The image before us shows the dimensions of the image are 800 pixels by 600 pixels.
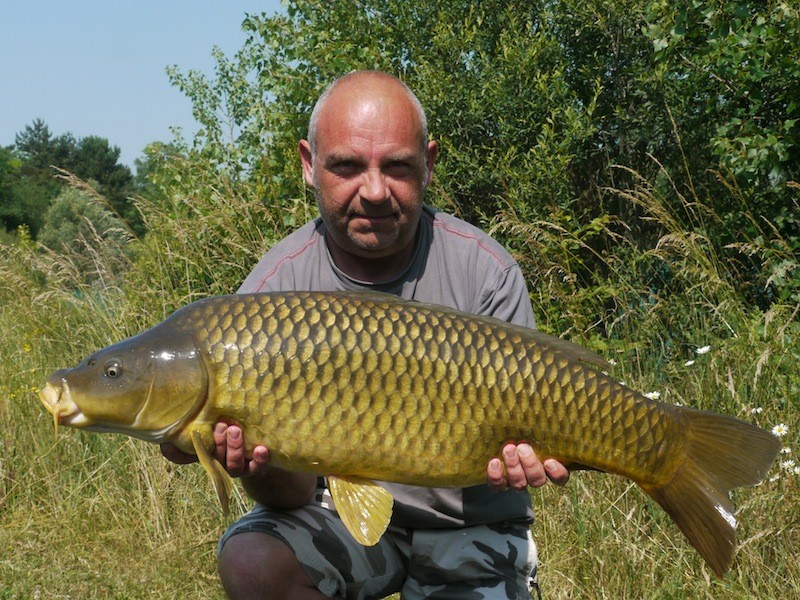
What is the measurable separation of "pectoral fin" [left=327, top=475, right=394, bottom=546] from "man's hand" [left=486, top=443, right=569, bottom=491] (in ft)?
0.64

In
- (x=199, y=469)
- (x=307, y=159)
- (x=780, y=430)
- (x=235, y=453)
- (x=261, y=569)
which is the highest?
(x=307, y=159)

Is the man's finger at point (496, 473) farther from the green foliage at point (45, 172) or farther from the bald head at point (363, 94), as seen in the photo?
the green foliage at point (45, 172)

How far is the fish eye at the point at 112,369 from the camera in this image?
1.73 metres

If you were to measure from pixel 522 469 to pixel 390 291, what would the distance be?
0.55m

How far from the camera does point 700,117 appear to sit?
5434 millimetres

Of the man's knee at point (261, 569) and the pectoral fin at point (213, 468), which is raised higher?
the pectoral fin at point (213, 468)

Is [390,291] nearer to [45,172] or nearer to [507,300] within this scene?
[507,300]

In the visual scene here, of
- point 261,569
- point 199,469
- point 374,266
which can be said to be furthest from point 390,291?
point 199,469

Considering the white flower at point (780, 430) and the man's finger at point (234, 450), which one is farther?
the white flower at point (780, 430)

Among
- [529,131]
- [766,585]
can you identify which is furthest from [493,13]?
[766,585]

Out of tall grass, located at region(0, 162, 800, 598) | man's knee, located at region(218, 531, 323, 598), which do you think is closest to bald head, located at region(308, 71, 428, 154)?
man's knee, located at region(218, 531, 323, 598)

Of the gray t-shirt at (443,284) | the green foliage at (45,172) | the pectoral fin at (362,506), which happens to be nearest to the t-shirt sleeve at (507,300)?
the gray t-shirt at (443,284)

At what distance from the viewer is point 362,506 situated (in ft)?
5.86

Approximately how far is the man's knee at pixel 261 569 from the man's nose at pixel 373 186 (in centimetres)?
71
